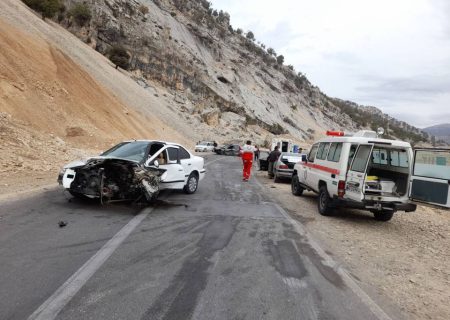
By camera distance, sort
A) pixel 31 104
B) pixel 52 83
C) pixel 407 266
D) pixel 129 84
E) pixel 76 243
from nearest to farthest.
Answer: pixel 76 243
pixel 407 266
pixel 31 104
pixel 52 83
pixel 129 84

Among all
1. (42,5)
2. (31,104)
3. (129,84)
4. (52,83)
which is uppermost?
(42,5)

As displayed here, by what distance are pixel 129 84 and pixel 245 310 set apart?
4319 centimetres

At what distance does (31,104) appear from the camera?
2139 centimetres

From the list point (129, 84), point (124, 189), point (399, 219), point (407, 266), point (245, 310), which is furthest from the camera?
point (129, 84)

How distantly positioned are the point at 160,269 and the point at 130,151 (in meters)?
5.61

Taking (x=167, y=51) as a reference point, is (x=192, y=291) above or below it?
below

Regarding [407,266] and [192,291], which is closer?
[192,291]

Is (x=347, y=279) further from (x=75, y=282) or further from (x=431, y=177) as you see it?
(x=431, y=177)

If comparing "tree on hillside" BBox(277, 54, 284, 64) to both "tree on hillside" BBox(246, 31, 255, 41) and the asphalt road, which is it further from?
the asphalt road

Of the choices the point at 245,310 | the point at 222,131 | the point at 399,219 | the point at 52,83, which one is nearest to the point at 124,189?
the point at 245,310

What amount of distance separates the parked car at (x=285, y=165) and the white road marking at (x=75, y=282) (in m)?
11.7

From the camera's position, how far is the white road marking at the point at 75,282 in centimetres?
378

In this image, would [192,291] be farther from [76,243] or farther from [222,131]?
[222,131]

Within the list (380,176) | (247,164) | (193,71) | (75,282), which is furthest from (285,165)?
(193,71)
